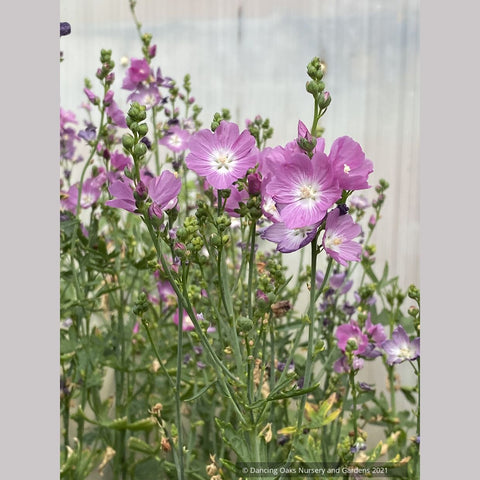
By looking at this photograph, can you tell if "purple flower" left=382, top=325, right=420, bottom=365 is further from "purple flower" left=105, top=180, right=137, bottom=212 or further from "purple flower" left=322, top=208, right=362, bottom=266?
"purple flower" left=105, top=180, right=137, bottom=212

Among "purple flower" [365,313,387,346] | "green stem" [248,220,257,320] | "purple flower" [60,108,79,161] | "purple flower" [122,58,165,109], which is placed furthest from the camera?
"purple flower" [60,108,79,161]

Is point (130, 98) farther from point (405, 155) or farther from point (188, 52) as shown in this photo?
point (405, 155)

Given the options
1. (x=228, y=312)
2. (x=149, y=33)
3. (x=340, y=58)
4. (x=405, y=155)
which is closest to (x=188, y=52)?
(x=149, y=33)

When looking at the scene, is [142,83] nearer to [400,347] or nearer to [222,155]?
[222,155]

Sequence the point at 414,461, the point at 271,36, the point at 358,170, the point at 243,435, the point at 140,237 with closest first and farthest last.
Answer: the point at 358,170
the point at 243,435
the point at 414,461
the point at 271,36
the point at 140,237

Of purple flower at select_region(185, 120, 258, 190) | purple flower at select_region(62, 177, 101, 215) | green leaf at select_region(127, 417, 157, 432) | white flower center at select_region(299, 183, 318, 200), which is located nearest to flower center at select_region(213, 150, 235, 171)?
purple flower at select_region(185, 120, 258, 190)
